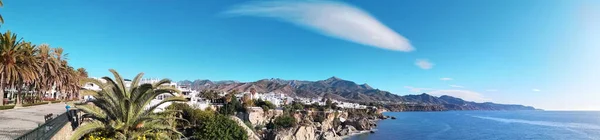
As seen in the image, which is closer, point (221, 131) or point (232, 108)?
point (221, 131)

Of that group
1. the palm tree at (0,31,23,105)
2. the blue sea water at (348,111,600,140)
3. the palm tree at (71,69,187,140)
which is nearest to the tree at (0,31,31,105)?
the palm tree at (0,31,23,105)

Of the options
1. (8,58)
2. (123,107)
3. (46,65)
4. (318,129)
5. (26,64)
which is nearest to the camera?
(123,107)

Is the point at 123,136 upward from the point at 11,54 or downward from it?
downward

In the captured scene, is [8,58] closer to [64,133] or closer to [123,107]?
[64,133]

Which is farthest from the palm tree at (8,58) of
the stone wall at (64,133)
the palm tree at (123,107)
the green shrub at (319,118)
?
the green shrub at (319,118)

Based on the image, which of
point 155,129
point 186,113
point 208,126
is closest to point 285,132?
point 186,113

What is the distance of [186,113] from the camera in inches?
1843

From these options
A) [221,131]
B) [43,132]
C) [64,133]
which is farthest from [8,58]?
[43,132]

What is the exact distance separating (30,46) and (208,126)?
57.3 ft

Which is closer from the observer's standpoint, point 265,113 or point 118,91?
point 118,91

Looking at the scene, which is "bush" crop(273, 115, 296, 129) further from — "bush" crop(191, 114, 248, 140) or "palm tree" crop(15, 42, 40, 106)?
"palm tree" crop(15, 42, 40, 106)

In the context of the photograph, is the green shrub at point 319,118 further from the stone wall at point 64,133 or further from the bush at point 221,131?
the stone wall at point 64,133

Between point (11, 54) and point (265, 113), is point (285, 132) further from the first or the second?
point (11, 54)

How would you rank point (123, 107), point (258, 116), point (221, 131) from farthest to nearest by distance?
point (258, 116), point (221, 131), point (123, 107)
